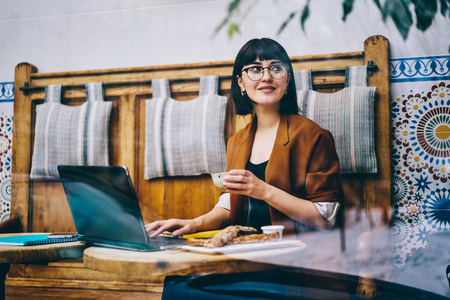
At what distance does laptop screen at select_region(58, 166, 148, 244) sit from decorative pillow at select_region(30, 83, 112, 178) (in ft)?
0.55

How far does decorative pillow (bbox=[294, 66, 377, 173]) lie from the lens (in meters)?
0.78

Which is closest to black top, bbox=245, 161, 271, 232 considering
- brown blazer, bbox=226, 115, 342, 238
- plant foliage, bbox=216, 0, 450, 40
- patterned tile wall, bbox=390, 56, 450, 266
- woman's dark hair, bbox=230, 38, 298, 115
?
brown blazer, bbox=226, 115, 342, 238

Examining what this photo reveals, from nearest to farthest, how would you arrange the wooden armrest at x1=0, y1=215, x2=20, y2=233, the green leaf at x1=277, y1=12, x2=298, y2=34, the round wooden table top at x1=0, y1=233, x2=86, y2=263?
the round wooden table top at x1=0, y1=233, x2=86, y2=263, the green leaf at x1=277, y1=12, x2=298, y2=34, the wooden armrest at x1=0, y1=215, x2=20, y2=233

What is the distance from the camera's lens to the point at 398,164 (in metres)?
0.75

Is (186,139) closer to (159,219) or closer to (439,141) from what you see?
(159,219)

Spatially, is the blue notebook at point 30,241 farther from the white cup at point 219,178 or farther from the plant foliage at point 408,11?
the plant foliage at point 408,11

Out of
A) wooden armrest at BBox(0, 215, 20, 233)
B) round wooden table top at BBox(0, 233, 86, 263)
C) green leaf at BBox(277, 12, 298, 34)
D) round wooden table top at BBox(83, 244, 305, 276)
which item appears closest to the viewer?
round wooden table top at BBox(83, 244, 305, 276)

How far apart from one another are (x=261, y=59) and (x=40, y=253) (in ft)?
1.92

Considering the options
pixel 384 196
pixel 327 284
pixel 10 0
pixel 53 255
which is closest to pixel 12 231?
pixel 53 255

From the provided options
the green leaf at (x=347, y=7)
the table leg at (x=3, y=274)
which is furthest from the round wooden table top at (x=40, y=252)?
the green leaf at (x=347, y=7)

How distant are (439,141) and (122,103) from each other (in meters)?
0.68

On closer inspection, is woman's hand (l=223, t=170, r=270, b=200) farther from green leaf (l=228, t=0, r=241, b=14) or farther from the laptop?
green leaf (l=228, t=0, r=241, b=14)

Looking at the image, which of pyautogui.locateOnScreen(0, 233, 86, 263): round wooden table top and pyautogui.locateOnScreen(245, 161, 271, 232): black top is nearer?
pyautogui.locateOnScreen(0, 233, 86, 263): round wooden table top

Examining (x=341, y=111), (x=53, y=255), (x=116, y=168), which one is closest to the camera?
(x=116, y=168)
